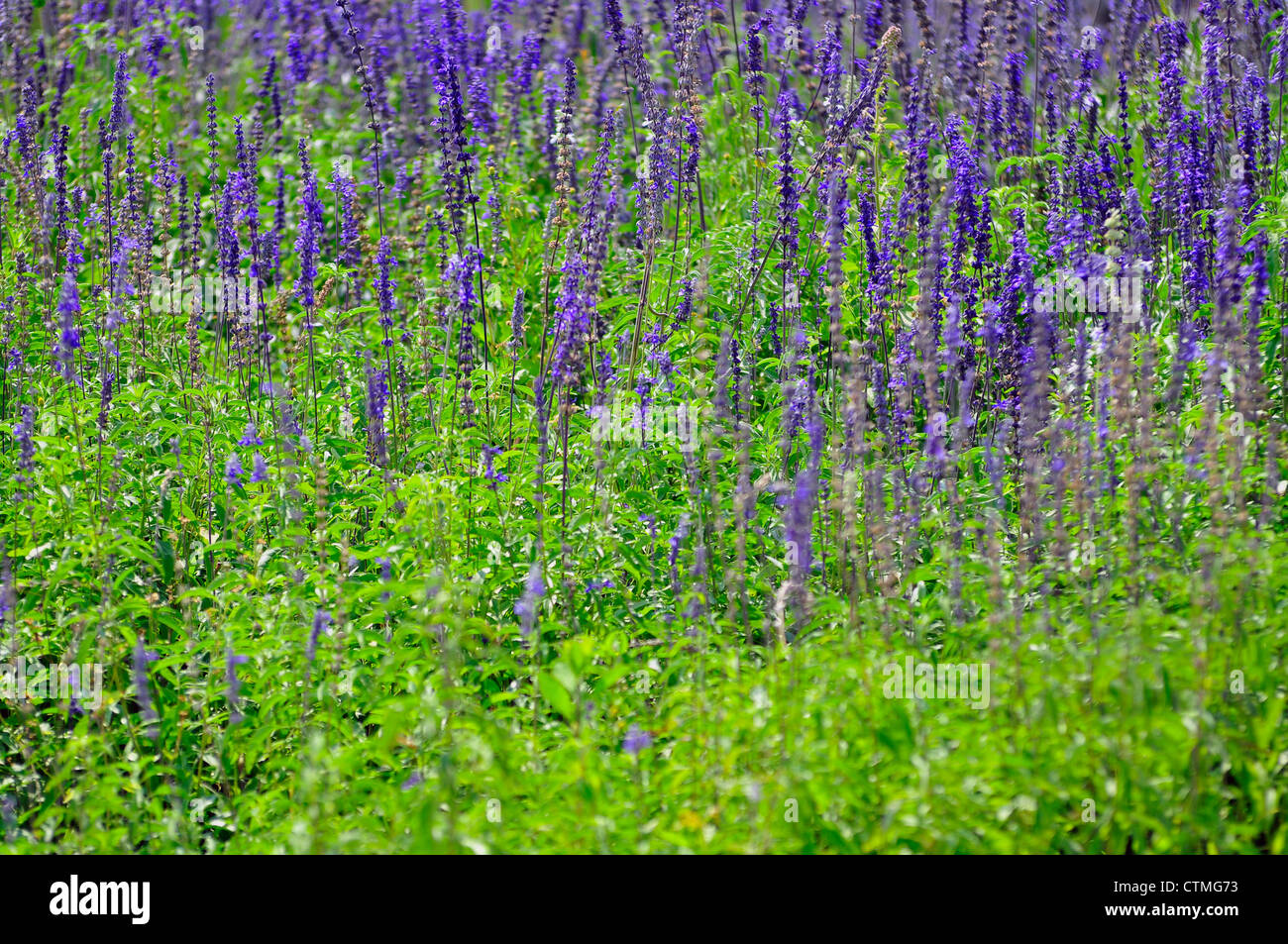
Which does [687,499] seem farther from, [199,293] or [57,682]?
[199,293]

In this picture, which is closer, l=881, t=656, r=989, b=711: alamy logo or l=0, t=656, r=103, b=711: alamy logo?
l=881, t=656, r=989, b=711: alamy logo

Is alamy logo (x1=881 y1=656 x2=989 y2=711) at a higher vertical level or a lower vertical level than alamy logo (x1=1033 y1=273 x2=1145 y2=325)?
lower

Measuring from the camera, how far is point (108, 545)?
128 inches

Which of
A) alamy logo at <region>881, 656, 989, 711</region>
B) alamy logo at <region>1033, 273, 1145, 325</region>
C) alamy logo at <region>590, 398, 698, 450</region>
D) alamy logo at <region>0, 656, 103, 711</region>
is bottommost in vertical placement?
alamy logo at <region>0, 656, 103, 711</region>

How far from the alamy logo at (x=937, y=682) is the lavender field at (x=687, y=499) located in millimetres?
12

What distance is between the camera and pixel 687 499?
4.03 m

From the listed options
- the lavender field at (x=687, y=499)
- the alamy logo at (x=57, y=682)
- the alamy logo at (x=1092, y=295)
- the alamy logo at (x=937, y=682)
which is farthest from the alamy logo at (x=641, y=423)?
the alamy logo at (x=57, y=682)

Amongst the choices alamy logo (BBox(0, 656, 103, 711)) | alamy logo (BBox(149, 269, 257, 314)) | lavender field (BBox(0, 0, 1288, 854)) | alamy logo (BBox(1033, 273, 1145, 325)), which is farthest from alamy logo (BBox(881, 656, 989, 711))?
alamy logo (BBox(149, 269, 257, 314))

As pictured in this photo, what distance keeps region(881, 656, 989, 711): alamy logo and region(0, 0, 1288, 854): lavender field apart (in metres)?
0.01

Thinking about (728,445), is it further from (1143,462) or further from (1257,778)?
(1257,778)

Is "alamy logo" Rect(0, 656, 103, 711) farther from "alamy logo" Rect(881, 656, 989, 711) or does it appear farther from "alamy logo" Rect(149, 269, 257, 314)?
"alamy logo" Rect(149, 269, 257, 314)

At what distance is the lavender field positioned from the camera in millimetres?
2564

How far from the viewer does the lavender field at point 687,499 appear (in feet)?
8.41

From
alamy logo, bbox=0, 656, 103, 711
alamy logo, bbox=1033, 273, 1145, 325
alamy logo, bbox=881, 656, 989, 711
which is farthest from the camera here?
alamy logo, bbox=1033, 273, 1145, 325
